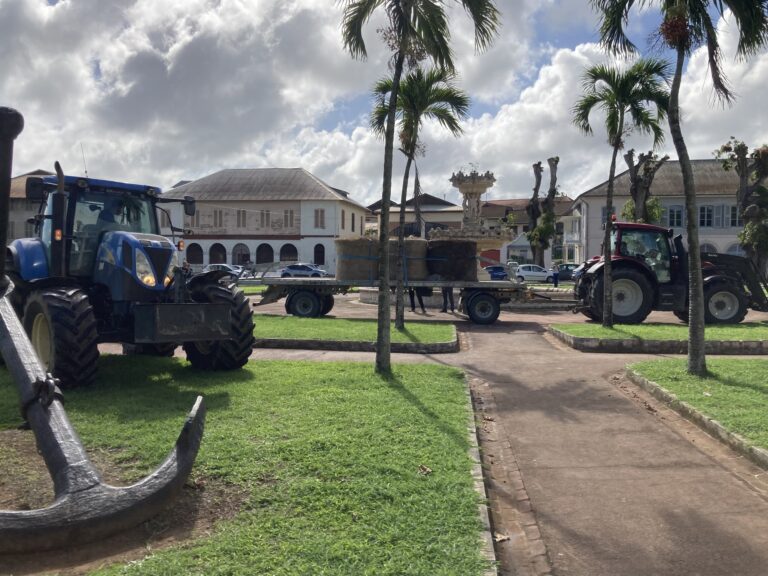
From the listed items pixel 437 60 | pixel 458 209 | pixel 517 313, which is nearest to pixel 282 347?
pixel 437 60

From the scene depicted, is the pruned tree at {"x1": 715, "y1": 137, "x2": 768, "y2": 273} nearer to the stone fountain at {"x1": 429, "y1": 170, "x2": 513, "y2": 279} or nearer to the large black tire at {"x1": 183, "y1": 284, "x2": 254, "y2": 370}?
the stone fountain at {"x1": 429, "y1": 170, "x2": 513, "y2": 279}

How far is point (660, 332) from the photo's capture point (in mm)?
14734

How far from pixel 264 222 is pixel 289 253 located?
3.22 m

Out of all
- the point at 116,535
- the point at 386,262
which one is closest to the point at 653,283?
the point at 386,262

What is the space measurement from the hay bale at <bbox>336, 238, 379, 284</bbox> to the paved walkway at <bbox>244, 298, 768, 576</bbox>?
10.1 metres

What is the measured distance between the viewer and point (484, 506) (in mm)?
4691

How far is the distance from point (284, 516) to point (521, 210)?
77.8 meters

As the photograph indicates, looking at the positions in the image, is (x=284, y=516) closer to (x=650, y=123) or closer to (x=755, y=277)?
(x=650, y=123)

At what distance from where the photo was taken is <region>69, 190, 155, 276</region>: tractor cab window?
9297 millimetres

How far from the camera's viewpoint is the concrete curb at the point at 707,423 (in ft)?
19.7

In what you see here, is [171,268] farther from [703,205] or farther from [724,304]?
[703,205]

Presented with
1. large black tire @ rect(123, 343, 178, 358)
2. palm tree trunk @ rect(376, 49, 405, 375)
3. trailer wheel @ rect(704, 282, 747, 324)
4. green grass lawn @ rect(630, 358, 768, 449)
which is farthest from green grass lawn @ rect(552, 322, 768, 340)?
large black tire @ rect(123, 343, 178, 358)

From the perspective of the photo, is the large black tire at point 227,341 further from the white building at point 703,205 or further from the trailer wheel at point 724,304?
the white building at point 703,205

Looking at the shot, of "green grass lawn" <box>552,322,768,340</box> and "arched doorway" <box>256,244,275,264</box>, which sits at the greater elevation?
"arched doorway" <box>256,244,275,264</box>
